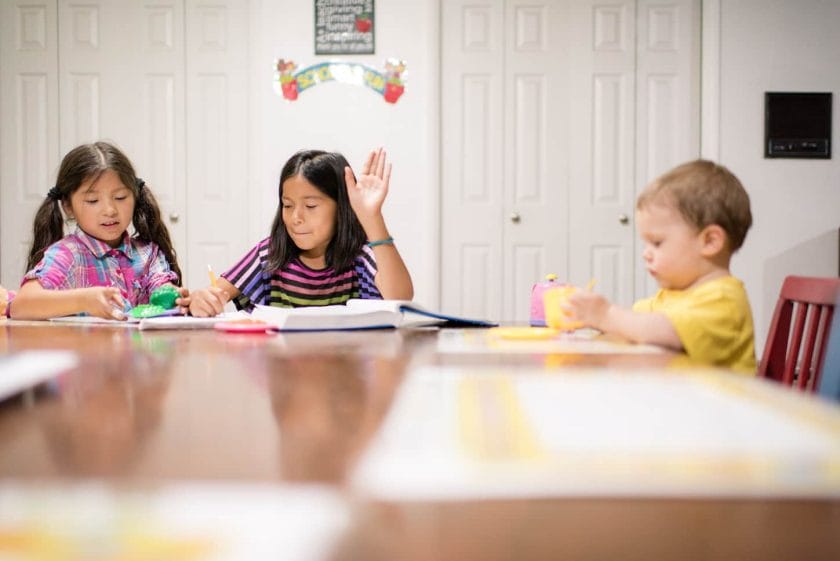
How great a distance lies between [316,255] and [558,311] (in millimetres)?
934

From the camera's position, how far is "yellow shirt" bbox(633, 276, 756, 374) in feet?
3.27

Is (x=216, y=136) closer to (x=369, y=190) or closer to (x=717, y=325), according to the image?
(x=369, y=190)

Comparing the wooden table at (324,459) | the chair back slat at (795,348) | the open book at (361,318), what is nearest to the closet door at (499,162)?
the open book at (361,318)

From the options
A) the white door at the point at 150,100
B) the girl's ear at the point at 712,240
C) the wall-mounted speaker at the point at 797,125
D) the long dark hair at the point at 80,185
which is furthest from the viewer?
the white door at the point at 150,100

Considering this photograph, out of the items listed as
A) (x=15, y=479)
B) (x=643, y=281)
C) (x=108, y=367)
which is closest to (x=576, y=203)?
(x=643, y=281)

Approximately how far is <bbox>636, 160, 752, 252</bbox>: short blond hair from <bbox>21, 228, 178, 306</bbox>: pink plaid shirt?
1316 millimetres

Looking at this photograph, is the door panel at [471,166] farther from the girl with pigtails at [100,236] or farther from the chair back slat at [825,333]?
the chair back slat at [825,333]

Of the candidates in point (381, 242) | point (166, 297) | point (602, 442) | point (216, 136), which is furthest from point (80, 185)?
point (216, 136)

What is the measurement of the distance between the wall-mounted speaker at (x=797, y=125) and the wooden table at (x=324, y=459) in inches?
137

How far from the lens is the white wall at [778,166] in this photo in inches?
151

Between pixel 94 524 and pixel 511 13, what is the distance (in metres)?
3.87

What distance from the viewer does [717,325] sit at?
101cm

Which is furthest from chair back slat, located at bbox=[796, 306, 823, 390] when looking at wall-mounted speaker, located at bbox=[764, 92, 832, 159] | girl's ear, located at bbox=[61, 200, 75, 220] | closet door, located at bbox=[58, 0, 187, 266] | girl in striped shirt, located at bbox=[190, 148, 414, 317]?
closet door, located at bbox=[58, 0, 187, 266]

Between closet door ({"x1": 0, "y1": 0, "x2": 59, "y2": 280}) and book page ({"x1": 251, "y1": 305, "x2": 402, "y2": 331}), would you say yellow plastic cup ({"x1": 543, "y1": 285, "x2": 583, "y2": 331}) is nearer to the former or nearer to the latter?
book page ({"x1": 251, "y1": 305, "x2": 402, "y2": 331})
